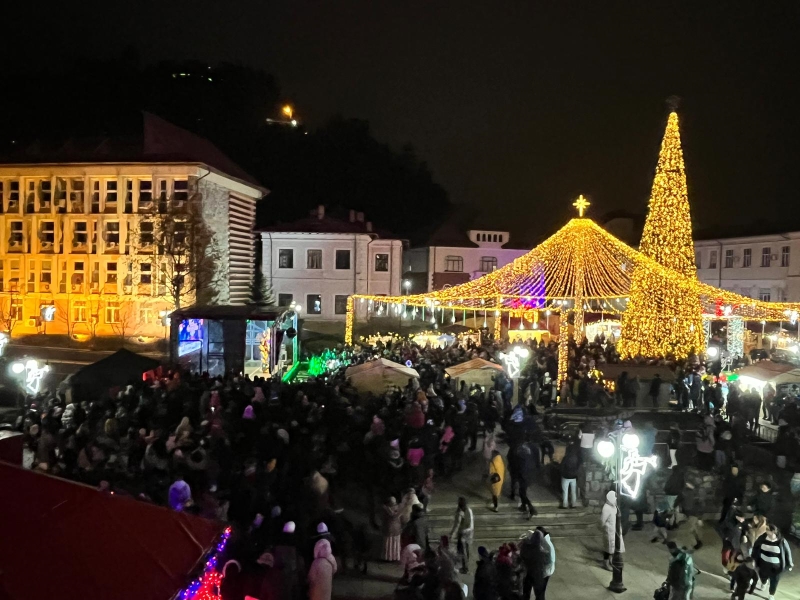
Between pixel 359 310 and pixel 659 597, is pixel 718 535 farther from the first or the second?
pixel 359 310

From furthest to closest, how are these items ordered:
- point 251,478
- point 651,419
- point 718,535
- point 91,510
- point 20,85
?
point 20,85 → point 651,419 → point 718,535 → point 251,478 → point 91,510

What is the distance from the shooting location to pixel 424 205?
176 feet

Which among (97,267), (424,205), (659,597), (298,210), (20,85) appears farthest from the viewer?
(424,205)

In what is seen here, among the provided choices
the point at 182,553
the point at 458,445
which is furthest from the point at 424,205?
the point at 182,553

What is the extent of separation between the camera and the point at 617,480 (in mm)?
9281

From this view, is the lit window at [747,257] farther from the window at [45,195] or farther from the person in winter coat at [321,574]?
the person in winter coat at [321,574]

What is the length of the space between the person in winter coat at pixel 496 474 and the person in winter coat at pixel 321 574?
4.01 m

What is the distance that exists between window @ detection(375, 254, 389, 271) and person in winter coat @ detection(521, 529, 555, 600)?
32.4 metres

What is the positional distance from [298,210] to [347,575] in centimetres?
4207

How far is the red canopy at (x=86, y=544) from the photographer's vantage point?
342 centimetres

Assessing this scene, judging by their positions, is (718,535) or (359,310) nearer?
(718,535)

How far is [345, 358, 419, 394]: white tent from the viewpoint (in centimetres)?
1559

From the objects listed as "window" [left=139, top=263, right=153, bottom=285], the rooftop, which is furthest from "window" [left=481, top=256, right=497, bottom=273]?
"window" [left=139, top=263, right=153, bottom=285]

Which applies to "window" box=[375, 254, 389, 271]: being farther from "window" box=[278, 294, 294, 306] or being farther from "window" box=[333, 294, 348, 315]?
"window" box=[278, 294, 294, 306]
